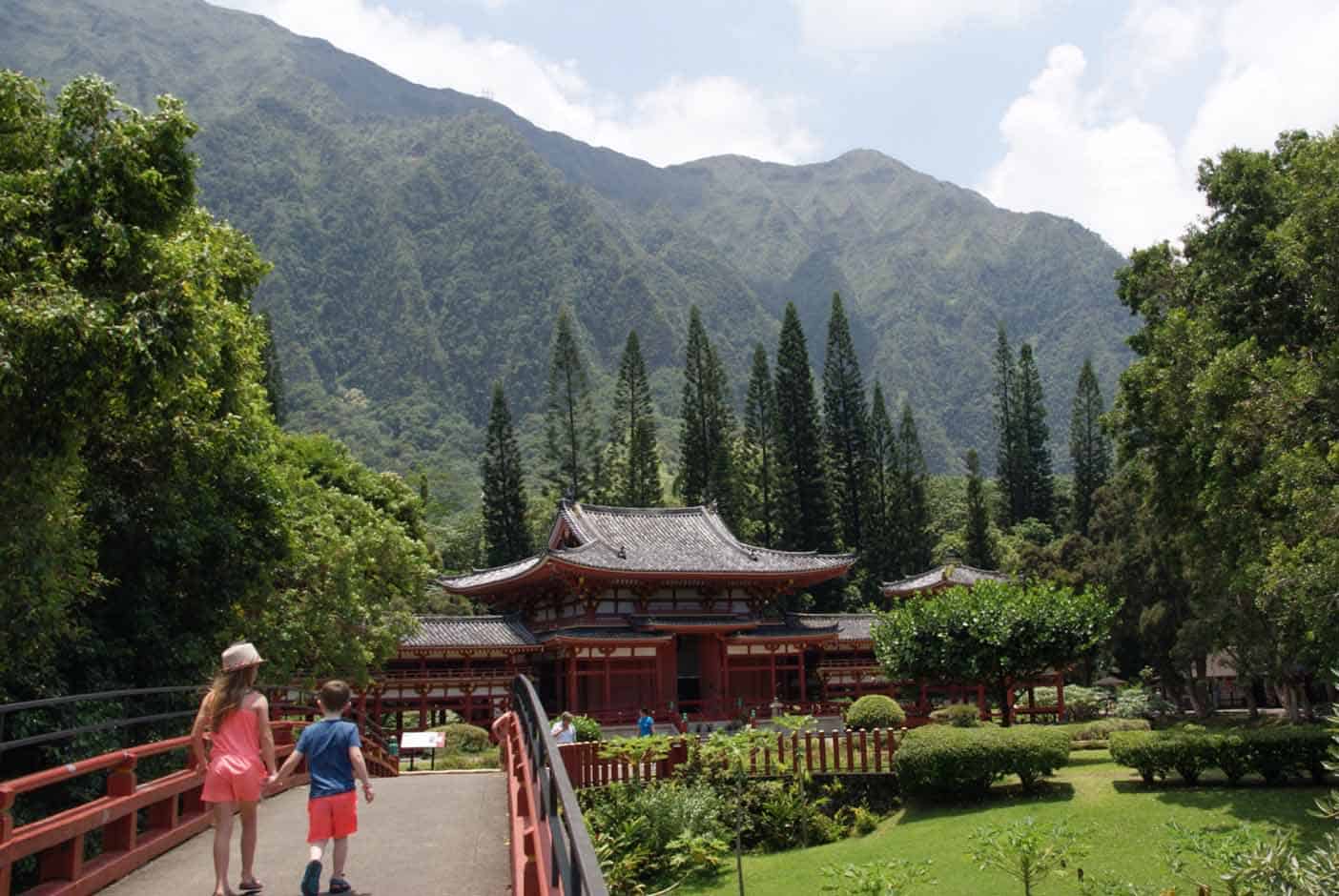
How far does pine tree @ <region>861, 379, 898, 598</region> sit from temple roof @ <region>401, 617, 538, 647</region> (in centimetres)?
2716

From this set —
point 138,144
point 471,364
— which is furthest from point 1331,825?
point 471,364

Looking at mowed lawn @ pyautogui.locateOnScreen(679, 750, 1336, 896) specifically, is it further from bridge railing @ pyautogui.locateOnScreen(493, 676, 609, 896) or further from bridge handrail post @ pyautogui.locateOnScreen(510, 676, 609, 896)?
bridge handrail post @ pyautogui.locateOnScreen(510, 676, 609, 896)

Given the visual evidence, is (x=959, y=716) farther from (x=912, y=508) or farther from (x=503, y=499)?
(x=503, y=499)

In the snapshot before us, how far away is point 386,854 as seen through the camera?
8070mm

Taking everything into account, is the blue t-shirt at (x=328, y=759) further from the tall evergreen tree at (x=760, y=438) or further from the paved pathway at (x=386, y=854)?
the tall evergreen tree at (x=760, y=438)

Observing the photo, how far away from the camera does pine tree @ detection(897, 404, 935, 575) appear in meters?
60.2

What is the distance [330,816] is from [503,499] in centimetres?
5303

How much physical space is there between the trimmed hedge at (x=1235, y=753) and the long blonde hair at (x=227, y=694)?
15.5 metres

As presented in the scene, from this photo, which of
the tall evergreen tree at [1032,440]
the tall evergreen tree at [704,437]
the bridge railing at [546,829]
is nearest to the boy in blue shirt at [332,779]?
→ the bridge railing at [546,829]

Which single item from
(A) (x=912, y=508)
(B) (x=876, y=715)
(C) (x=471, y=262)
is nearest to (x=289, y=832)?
(B) (x=876, y=715)

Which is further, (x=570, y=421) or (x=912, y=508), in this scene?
(x=570, y=421)

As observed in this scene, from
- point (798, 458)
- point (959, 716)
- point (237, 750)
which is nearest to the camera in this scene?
point (237, 750)

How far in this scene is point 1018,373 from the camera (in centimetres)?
6962

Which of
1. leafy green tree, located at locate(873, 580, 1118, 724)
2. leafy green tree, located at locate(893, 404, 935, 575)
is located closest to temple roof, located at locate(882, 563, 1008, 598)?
leafy green tree, located at locate(893, 404, 935, 575)
